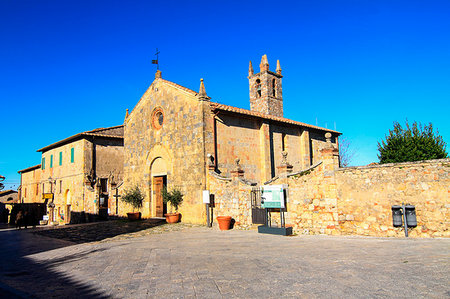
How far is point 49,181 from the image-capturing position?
30031mm

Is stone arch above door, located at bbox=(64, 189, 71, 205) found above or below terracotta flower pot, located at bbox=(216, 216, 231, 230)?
above

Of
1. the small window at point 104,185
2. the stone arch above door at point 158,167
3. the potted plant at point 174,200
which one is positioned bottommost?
the potted plant at point 174,200

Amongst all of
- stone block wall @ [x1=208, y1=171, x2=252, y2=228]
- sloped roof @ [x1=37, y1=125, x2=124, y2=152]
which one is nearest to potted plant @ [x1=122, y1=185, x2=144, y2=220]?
stone block wall @ [x1=208, y1=171, x2=252, y2=228]

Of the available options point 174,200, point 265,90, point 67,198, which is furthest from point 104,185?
point 265,90

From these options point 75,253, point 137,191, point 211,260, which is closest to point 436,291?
point 211,260

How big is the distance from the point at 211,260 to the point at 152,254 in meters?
2.05

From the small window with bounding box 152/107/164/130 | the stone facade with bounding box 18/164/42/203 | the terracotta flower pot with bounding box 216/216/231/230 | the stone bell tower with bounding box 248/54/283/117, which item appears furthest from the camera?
the stone facade with bounding box 18/164/42/203

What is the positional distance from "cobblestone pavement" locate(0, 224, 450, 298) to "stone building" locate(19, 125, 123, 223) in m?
13.4

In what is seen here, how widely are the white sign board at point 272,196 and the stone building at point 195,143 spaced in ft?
3.60

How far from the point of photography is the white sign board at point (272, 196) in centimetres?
1188

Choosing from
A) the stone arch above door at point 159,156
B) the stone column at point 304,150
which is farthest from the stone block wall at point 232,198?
the stone column at point 304,150

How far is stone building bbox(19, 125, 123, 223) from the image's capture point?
2406cm

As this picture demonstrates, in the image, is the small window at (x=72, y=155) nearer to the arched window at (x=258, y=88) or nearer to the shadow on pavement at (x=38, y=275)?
the shadow on pavement at (x=38, y=275)

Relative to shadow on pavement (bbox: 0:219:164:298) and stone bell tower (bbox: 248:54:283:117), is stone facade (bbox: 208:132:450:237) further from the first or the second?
stone bell tower (bbox: 248:54:283:117)
